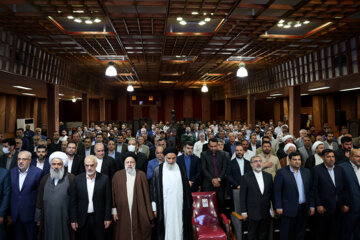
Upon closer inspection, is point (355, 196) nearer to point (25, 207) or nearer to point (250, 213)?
point (250, 213)

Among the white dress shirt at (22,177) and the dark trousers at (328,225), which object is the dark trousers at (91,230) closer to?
the white dress shirt at (22,177)

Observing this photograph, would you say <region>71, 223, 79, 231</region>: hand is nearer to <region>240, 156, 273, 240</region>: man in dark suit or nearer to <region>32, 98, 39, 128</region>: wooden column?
<region>240, 156, 273, 240</region>: man in dark suit

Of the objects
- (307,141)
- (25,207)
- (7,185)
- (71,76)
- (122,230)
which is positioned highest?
(71,76)

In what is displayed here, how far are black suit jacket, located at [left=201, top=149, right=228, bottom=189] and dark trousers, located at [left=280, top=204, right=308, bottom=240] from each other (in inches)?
65.1

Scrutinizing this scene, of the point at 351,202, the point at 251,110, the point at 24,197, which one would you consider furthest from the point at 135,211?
the point at 251,110

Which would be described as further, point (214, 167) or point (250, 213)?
point (214, 167)

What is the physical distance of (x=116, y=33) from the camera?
848cm

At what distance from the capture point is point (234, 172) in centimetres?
529

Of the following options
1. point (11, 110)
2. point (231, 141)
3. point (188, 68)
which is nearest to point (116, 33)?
point (231, 141)

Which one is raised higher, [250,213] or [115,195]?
[115,195]

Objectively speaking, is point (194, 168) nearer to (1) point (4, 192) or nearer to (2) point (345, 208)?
(2) point (345, 208)

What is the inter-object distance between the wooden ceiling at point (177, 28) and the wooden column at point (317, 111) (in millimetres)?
6986

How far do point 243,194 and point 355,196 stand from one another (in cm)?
183

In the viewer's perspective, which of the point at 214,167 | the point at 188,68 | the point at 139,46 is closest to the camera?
the point at 214,167
